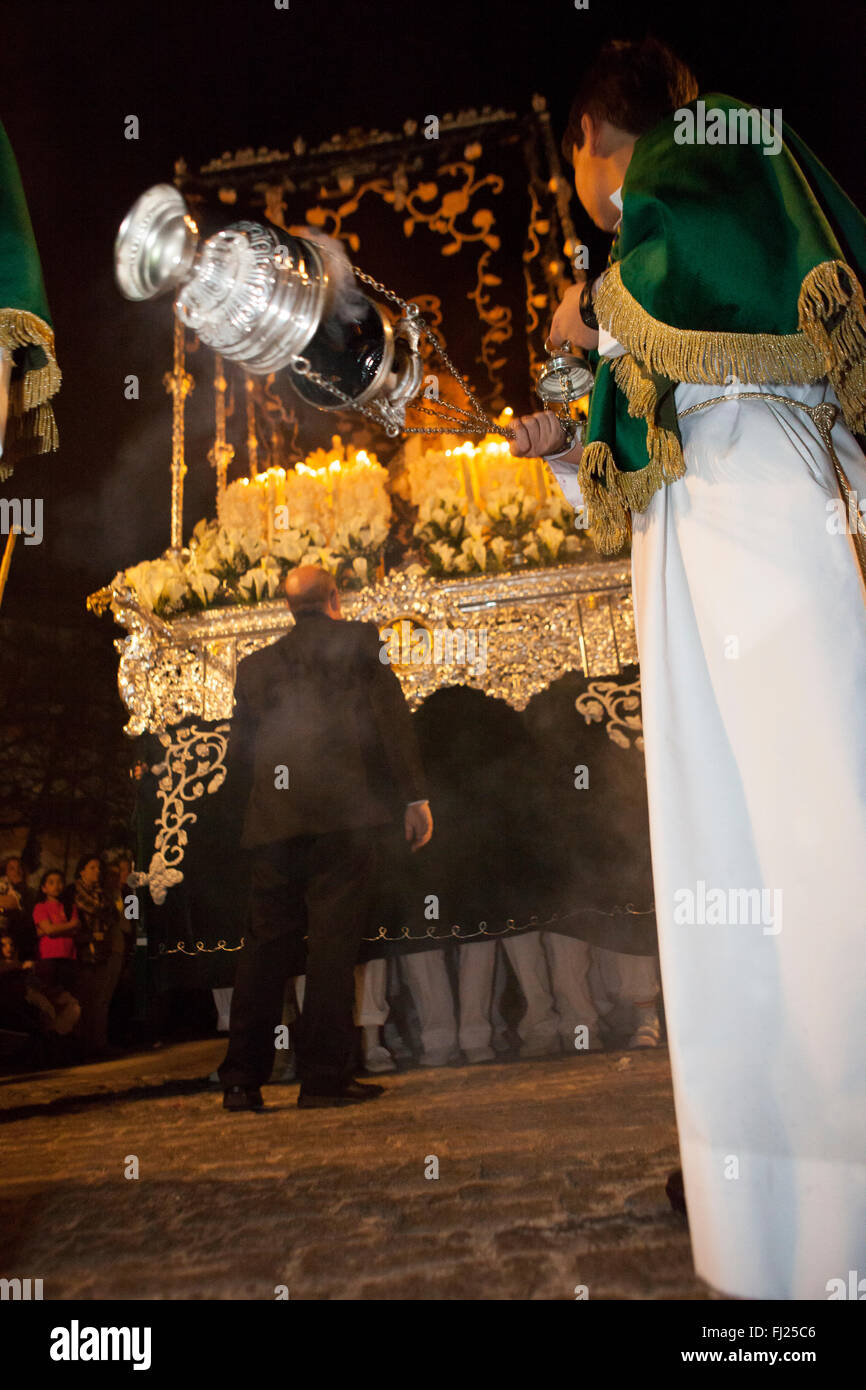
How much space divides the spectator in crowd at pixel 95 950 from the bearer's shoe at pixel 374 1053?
140cm

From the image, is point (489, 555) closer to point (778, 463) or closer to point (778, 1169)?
point (778, 463)

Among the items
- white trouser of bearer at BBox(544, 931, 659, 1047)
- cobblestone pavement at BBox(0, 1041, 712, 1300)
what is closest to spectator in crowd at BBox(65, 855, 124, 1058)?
cobblestone pavement at BBox(0, 1041, 712, 1300)

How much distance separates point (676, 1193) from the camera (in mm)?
1295

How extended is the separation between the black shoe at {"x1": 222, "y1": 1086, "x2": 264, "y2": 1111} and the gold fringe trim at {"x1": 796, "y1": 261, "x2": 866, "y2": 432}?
2219 mm

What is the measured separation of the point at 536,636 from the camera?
2975 millimetres

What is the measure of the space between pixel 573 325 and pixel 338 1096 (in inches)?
78.7

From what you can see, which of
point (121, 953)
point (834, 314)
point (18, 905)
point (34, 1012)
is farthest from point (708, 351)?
point (18, 905)

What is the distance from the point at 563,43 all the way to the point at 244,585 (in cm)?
308

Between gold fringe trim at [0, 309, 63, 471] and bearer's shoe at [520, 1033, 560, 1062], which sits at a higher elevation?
gold fringe trim at [0, 309, 63, 471]

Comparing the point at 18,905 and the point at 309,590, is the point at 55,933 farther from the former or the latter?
the point at 309,590

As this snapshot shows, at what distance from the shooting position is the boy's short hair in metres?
1.54

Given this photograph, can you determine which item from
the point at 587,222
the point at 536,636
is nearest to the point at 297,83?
the point at 587,222

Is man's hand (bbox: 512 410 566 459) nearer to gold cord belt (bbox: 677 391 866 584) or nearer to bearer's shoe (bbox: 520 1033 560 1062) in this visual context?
gold cord belt (bbox: 677 391 866 584)

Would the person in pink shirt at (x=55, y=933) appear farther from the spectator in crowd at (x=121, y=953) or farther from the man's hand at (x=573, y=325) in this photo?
the man's hand at (x=573, y=325)
